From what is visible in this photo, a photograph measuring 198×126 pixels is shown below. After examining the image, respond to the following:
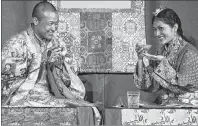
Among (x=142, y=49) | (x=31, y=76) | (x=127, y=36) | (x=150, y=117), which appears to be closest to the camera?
(x=150, y=117)

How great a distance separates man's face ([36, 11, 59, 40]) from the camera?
175 inches

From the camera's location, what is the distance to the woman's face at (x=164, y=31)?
4449mm

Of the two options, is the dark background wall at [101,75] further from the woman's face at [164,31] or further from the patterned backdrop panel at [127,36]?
the woman's face at [164,31]

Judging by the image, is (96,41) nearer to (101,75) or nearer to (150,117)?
(101,75)

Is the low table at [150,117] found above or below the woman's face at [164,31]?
below

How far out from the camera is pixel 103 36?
5.09 metres

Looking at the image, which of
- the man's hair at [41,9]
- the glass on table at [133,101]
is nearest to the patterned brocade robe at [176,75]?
the glass on table at [133,101]

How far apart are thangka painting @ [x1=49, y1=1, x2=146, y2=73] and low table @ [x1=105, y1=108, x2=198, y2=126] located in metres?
1.08

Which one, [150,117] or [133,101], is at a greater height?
[133,101]

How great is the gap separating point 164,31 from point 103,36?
2.70 feet

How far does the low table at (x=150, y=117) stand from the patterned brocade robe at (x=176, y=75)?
241 mm

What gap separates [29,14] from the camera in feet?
16.7

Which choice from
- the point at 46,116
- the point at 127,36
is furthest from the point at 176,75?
the point at 46,116

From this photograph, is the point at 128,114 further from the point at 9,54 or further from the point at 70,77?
the point at 9,54
